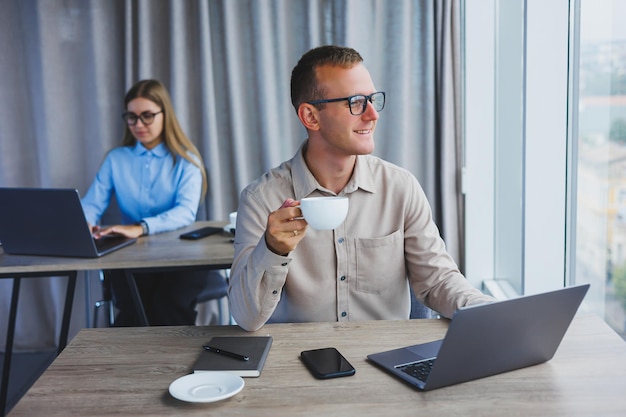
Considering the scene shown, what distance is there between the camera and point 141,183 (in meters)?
3.42

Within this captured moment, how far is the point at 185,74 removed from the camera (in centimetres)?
371

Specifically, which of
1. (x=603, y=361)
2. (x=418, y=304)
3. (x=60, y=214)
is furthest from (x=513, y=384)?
(x=60, y=214)

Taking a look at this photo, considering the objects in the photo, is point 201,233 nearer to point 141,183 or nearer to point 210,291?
point 210,291

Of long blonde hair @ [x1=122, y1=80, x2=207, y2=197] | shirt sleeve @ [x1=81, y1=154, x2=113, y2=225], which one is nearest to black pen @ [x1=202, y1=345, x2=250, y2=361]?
long blonde hair @ [x1=122, y1=80, x2=207, y2=197]

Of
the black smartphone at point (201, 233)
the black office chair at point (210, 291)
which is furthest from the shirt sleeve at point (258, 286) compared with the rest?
the black office chair at point (210, 291)

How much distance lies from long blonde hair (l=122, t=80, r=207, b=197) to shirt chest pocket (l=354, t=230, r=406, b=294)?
1701mm

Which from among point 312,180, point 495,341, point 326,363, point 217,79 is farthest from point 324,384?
point 217,79

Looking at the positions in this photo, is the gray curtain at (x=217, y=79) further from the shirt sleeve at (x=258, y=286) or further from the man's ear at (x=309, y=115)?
the shirt sleeve at (x=258, y=286)

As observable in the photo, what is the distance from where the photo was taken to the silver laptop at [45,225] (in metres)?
2.35

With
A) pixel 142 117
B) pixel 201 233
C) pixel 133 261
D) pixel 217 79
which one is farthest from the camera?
pixel 217 79

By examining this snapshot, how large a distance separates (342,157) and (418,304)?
1.62ft

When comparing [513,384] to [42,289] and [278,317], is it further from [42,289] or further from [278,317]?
[42,289]

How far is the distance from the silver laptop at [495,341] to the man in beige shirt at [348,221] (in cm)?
42

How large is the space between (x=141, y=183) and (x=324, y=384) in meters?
2.36
